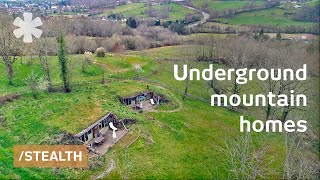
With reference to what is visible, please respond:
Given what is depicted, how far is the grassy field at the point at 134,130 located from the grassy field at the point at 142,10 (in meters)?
95.1

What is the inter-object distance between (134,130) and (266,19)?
361 feet

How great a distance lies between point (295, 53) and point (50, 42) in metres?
57.5

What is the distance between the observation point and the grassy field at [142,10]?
5974 inches

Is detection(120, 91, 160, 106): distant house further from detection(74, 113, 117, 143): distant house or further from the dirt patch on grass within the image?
the dirt patch on grass

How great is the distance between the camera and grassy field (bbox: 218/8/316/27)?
128 meters

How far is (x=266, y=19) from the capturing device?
133 metres

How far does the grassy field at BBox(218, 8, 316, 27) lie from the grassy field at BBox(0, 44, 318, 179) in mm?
81187

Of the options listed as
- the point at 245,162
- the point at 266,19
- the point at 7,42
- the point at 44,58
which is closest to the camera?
the point at 245,162

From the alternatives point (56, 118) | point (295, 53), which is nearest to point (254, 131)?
point (56, 118)

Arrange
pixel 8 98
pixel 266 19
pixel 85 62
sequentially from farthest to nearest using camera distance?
pixel 266 19 → pixel 85 62 → pixel 8 98

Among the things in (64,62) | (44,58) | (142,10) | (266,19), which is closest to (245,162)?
(64,62)

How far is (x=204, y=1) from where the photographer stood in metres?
157

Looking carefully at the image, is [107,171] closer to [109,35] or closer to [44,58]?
[44,58]

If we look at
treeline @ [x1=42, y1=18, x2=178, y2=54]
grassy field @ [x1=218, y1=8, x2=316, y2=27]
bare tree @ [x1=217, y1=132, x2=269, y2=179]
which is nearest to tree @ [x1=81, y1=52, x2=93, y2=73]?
treeline @ [x1=42, y1=18, x2=178, y2=54]
